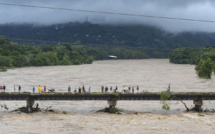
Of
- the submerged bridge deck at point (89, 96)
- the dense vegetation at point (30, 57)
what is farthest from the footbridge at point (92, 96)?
the dense vegetation at point (30, 57)

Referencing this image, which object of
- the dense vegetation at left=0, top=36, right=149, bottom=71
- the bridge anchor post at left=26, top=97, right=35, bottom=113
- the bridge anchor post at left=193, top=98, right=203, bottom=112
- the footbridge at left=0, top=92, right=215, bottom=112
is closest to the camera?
the bridge anchor post at left=26, top=97, right=35, bottom=113

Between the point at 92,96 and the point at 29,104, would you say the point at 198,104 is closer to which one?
the point at 92,96

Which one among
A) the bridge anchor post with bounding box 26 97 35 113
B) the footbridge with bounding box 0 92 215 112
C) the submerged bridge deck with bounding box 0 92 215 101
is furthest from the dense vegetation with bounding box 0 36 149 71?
the bridge anchor post with bounding box 26 97 35 113

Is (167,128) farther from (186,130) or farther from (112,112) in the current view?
(112,112)

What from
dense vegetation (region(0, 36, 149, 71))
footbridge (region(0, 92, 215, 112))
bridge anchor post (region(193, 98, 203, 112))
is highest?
dense vegetation (region(0, 36, 149, 71))

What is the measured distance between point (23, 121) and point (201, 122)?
23.8 meters

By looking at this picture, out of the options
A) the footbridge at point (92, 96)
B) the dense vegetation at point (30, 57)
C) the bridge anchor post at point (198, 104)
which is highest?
the dense vegetation at point (30, 57)

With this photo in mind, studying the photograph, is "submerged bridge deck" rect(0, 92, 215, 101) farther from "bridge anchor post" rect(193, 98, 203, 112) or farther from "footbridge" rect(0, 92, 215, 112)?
"bridge anchor post" rect(193, 98, 203, 112)

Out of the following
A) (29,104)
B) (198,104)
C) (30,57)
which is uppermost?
(30,57)

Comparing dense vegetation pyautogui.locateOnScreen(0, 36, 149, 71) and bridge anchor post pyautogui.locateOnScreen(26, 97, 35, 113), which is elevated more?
dense vegetation pyautogui.locateOnScreen(0, 36, 149, 71)

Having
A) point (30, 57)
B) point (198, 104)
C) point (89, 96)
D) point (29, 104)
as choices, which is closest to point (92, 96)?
point (89, 96)

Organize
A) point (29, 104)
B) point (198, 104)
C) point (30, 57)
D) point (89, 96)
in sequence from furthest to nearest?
point (30, 57) < point (198, 104) < point (89, 96) < point (29, 104)

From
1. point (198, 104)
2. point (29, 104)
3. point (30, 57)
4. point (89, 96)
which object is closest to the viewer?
point (29, 104)

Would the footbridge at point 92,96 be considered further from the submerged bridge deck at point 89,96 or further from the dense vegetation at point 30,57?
the dense vegetation at point 30,57
